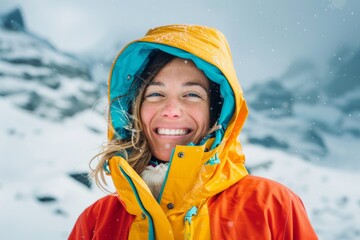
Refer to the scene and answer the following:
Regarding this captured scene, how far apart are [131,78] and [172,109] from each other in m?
0.54

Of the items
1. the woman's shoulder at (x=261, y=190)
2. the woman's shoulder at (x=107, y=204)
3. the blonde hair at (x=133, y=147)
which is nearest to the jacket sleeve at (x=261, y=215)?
the woman's shoulder at (x=261, y=190)

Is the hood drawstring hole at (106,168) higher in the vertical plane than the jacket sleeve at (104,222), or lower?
higher

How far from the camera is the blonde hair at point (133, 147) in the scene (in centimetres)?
233

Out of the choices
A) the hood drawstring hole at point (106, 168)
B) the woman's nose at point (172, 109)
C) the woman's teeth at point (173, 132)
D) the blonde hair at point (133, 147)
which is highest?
the woman's nose at point (172, 109)

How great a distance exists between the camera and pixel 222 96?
2.43m

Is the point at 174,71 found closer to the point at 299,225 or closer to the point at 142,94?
the point at 142,94

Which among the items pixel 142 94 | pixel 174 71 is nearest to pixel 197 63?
pixel 174 71

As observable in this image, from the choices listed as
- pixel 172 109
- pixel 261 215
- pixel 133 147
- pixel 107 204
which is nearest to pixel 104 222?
pixel 107 204

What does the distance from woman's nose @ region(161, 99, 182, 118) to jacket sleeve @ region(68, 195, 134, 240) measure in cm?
59

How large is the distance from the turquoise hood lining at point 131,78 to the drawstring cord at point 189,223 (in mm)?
525

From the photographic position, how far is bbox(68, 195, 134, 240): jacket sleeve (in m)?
2.19

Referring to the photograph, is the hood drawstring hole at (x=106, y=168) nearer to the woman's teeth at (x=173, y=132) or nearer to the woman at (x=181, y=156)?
the woman at (x=181, y=156)

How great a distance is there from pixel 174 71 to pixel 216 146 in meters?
0.52

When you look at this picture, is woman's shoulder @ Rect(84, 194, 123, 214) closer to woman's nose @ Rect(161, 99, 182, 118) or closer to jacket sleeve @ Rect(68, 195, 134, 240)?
jacket sleeve @ Rect(68, 195, 134, 240)
